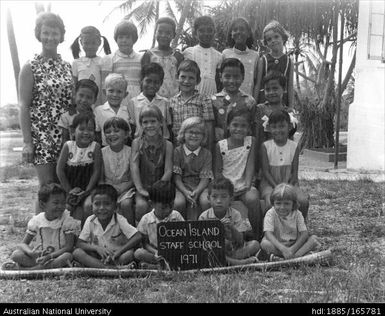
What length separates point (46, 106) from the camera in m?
4.88

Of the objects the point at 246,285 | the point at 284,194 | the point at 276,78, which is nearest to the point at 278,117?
the point at 276,78

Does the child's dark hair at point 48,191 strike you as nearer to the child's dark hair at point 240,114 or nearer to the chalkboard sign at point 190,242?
the chalkboard sign at point 190,242

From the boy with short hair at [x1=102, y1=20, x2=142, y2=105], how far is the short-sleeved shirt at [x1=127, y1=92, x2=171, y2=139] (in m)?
→ 0.29

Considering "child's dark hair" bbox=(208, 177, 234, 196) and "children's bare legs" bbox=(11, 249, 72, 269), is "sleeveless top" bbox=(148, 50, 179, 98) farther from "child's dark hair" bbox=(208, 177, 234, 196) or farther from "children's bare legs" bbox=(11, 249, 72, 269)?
"children's bare legs" bbox=(11, 249, 72, 269)

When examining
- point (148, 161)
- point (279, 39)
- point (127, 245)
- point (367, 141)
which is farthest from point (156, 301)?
point (367, 141)

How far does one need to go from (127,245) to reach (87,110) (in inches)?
52.6

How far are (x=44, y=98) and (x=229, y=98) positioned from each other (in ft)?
5.34

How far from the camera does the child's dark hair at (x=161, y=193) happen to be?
173 inches

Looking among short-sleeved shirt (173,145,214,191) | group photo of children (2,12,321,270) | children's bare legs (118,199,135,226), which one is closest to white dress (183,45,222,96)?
group photo of children (2,12,321,270)

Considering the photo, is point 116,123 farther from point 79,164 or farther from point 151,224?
point 151,224

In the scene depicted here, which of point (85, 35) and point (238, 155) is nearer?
point (238, 155)

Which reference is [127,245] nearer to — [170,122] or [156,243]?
[156,243]

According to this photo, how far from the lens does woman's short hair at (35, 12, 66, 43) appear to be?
475 cm

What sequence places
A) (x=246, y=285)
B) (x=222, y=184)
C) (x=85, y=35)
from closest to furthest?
(x=246, y=285) < (x=222, y=184) < (x=85, y=35)
